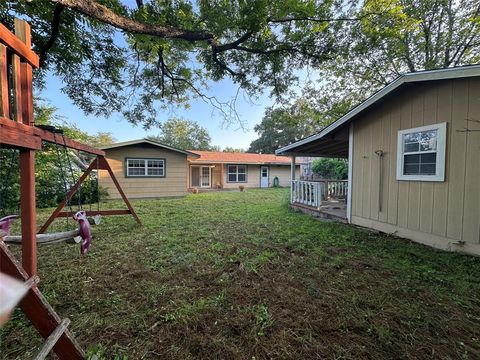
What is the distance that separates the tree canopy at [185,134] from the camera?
36031mm

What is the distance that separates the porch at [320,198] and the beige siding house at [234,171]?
8.13 meters

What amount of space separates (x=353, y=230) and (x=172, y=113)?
26.1 ft

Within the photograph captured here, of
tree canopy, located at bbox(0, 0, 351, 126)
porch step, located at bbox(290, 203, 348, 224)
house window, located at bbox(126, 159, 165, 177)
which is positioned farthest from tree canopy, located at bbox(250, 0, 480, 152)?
house window, located at bbox(126, 159, 165, 177)

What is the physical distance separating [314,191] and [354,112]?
2907 millimetres

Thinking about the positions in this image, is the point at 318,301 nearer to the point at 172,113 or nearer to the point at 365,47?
the point at 365,47

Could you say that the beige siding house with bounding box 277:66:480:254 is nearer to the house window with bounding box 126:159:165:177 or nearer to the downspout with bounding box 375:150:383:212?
the downspout with bounding box 375:150:383:212

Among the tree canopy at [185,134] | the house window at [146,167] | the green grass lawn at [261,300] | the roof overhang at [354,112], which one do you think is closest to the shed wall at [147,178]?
the house window at [146,167]

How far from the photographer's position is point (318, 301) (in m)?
2.49

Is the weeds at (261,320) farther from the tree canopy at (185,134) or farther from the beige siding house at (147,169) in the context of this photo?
the tree canopy at (185,134)

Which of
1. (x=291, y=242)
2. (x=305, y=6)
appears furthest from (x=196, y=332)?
(x=305, y=6)

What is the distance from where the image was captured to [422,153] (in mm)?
4332

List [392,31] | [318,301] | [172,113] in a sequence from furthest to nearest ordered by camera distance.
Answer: [172,113] < [392,31] < [318,301]

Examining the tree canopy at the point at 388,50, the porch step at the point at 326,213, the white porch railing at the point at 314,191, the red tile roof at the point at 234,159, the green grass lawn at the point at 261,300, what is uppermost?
the tree canopy at the point at 388,50

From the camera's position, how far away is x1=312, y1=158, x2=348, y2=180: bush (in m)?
13.0
